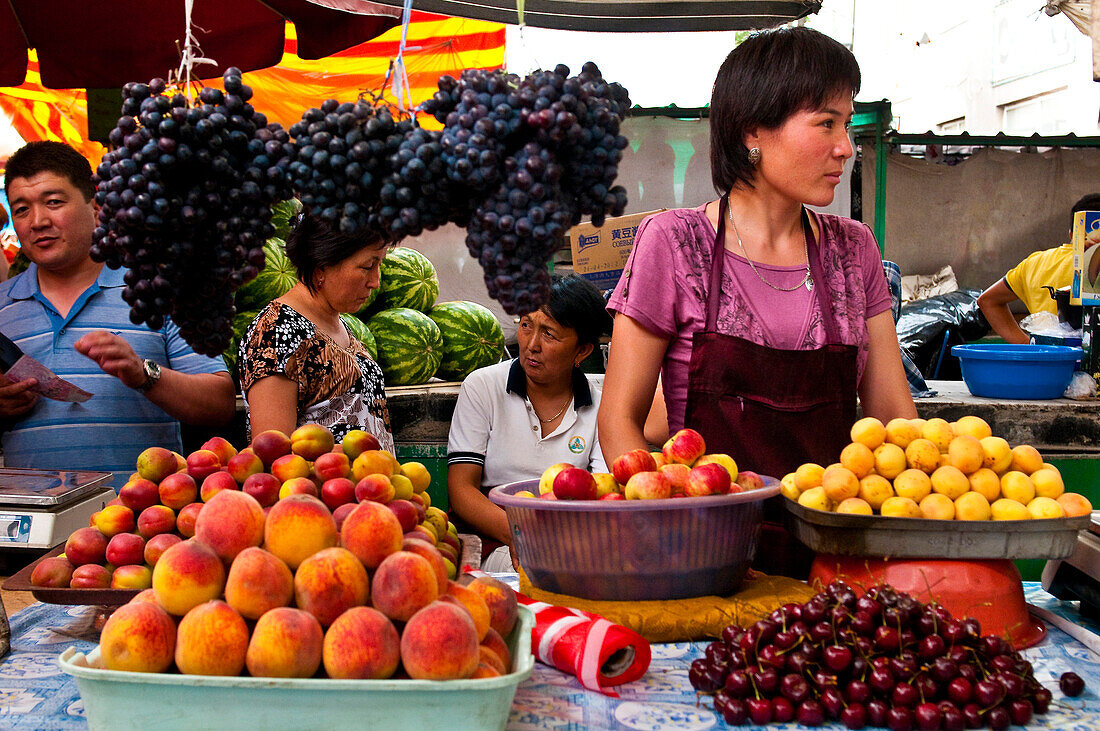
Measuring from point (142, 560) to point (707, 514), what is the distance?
42.2 inches

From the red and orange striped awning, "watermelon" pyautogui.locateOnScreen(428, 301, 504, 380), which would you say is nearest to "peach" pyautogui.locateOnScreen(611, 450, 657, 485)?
"watermelon" pyautogui.locateOnScreen(428, 301, 504, 380)

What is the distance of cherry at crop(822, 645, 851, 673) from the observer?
1306mm

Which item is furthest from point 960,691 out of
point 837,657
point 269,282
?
point 269,282

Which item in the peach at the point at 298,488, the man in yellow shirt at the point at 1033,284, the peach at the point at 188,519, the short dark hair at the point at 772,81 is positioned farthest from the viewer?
the man in yellow shirt at the point at 1033,284

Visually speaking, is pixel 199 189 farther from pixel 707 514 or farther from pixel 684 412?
pixel 684 412

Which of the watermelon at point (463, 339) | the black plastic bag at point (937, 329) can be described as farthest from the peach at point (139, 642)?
the black plastic bag at point (937, 329)

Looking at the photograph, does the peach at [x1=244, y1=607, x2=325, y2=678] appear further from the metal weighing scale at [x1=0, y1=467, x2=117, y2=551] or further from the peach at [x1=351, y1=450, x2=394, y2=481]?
the metal weighing scale at [x1=0, y1=467, x2=117, y2=551]

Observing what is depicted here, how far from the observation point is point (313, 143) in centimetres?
133

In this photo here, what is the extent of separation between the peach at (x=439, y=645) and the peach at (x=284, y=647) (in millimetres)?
118

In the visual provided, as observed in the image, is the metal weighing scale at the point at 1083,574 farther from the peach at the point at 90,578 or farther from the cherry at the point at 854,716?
the peach at the point at 90,578

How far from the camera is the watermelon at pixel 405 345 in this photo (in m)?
3.87

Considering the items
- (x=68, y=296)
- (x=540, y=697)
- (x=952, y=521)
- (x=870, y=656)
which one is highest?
(x=68, y=296)

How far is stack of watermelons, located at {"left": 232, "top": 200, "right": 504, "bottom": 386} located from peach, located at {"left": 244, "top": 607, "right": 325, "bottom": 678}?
245 centimetres

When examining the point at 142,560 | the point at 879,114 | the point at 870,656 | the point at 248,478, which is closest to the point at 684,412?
the point at 870,656
